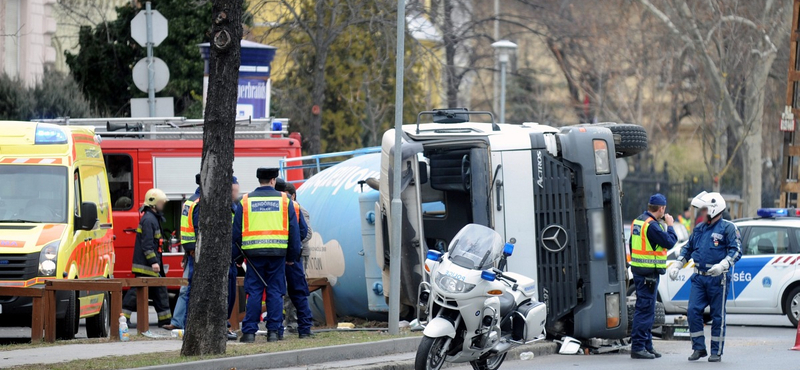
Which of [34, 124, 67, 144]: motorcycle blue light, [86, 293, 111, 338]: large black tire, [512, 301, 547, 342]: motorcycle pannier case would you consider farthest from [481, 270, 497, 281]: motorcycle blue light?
[34, 124, 67, 144]: motorcycle blue light

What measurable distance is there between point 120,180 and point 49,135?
3358mm

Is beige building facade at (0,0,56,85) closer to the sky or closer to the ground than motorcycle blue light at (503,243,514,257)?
closer to the sky

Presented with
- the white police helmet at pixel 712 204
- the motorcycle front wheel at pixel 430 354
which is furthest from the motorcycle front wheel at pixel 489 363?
the white police helmet at pixel 712 204

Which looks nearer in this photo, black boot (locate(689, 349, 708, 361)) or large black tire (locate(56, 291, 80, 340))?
black boot (locate(689, 349, 708, 361))

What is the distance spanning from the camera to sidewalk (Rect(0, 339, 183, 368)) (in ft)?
34.6

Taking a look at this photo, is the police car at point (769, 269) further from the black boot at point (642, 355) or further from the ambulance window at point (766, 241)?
the black boot at point (642, 355)

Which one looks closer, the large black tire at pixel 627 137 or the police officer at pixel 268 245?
the police officer at pixel 268 245

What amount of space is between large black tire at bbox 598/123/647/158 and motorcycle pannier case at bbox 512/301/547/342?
3.44 m

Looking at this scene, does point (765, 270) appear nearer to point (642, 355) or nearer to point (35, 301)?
point (642, 355)

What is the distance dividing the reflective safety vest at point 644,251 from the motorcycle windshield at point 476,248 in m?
2.70

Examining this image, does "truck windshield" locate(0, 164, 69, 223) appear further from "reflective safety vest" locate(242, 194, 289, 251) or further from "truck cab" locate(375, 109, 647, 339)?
"truck cab" locate(375, 109, 647, 339)

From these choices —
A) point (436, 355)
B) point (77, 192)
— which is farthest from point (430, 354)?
point (77, 192)

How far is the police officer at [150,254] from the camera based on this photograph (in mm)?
14812

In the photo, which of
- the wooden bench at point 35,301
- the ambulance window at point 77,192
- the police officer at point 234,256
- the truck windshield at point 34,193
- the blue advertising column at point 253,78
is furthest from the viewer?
the blue advertising column at point 253,78
